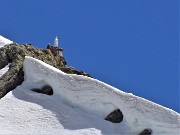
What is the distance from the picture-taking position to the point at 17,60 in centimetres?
3188

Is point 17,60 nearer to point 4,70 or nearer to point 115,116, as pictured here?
point 4,70

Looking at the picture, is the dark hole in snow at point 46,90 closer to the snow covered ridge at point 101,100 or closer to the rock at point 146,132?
the snow covered ridge at point 101,100

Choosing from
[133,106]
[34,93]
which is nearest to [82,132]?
[133,106]

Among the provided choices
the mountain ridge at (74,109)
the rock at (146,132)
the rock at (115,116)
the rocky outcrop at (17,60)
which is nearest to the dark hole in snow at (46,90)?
the mountain ridge at (74,109)

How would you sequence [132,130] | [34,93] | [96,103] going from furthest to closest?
1. [34,93]
2. [96,103]
3. [132,130]

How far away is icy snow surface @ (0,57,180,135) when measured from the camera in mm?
24375

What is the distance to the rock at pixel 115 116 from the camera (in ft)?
83.4

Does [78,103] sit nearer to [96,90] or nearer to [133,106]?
[96,90]

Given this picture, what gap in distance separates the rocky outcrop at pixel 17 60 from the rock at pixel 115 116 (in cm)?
654

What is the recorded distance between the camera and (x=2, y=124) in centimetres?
2559

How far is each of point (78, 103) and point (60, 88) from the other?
1.48 meters

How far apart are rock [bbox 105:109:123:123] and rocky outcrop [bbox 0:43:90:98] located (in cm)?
Result: 654

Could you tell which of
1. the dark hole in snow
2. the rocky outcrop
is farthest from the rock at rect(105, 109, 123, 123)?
the rocky outcrop

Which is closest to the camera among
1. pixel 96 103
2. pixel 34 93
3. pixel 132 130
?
pixel 132 130
